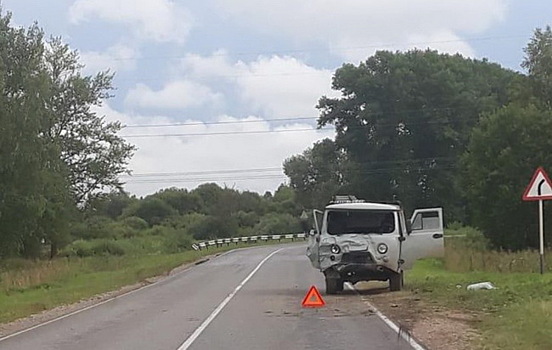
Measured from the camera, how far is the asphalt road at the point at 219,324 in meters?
15.5

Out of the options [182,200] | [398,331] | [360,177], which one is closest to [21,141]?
[398,331]

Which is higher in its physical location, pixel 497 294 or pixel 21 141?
pixel 21 141

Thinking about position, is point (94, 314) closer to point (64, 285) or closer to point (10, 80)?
point (64, 285)

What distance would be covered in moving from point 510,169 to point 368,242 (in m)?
22.7

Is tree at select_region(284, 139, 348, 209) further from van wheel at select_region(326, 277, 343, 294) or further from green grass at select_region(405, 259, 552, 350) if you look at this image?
van wheel at select_region(326, 277, 343, 294)

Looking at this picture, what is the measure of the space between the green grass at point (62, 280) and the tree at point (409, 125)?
949 inches

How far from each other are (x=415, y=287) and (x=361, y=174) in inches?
1978

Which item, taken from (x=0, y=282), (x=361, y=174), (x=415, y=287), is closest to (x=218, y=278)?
(x=0, y=282)

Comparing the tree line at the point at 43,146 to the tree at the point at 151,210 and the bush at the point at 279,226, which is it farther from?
the tree at the point at 151,210

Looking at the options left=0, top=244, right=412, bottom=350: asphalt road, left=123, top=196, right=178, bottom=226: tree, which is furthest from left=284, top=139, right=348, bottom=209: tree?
left=0, top=244, right=412, bottom=350: asphalt road

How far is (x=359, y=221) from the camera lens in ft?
84.5

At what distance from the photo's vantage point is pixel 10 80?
47125 millimetres

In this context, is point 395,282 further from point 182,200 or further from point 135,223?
point 182,200

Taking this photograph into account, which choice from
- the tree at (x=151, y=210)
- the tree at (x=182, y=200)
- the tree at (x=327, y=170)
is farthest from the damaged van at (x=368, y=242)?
the tree at (x=182, y=200)
